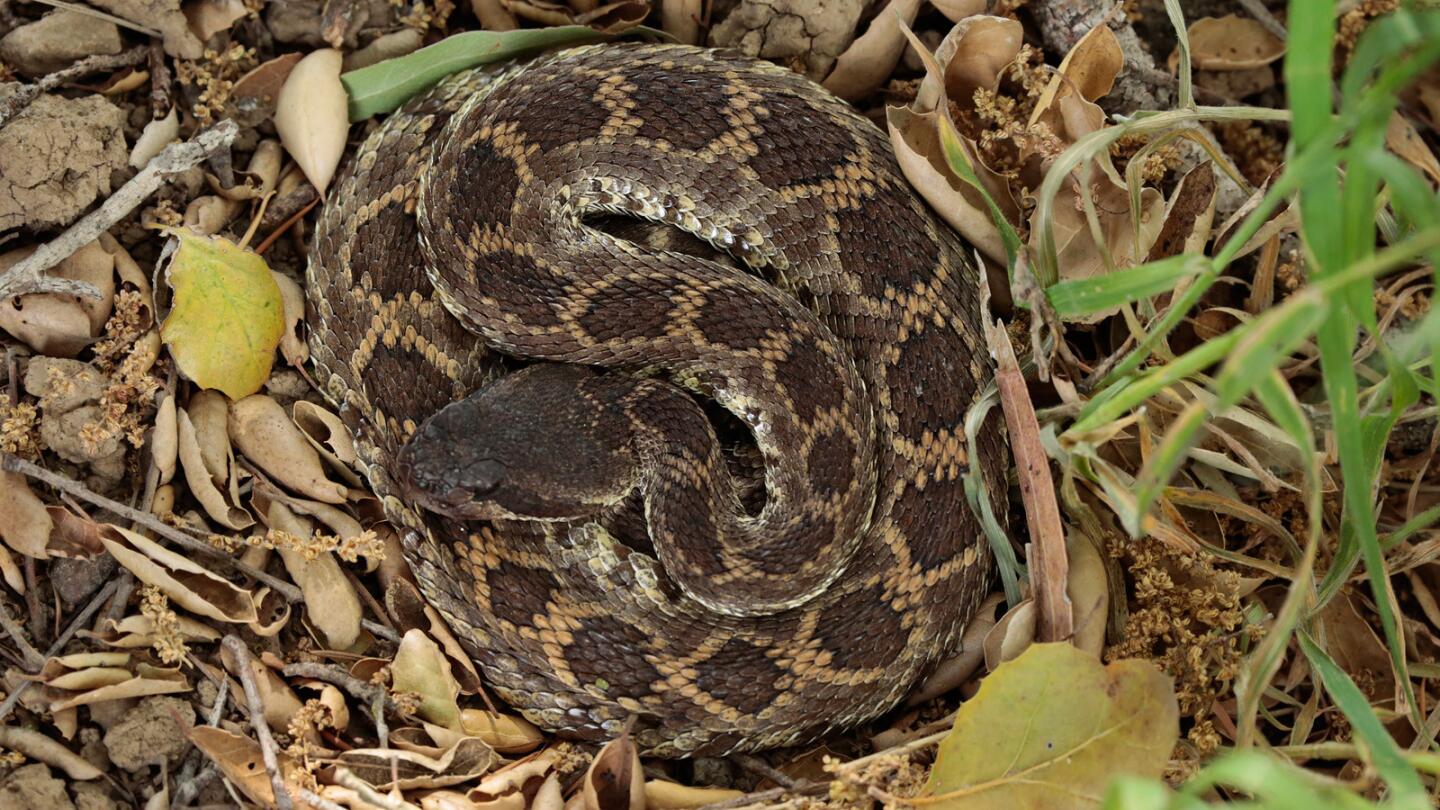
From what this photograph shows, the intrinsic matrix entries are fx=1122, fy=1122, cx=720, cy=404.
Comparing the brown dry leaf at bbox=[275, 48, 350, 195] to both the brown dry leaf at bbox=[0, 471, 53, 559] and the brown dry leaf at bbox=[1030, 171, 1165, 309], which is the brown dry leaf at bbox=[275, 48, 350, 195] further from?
the brown dry leaf at bbox=[1030, 171, 1165, 309]

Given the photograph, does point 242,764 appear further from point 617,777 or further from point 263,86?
point 263,86

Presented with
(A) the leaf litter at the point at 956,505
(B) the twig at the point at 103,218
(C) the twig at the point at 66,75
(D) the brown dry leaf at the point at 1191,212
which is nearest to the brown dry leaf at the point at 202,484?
(A) the leaf litter at the point at 956,505

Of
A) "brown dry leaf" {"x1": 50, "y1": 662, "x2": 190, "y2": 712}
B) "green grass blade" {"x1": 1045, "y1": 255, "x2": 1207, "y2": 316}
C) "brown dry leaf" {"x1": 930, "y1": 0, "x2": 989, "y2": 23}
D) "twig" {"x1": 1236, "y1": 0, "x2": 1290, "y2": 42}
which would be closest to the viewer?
"green grass blade" {"x1": 1045, "y1": 255, "x2": 1207, "y2": 316}

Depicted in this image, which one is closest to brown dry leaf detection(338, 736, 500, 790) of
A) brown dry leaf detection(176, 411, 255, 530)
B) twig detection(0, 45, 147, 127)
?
brown dry leaf detection(176, 411, 255, 530)

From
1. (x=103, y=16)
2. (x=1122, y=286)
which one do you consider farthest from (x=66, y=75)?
(x=1122, y=286)

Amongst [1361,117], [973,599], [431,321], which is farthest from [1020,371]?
[431,321]

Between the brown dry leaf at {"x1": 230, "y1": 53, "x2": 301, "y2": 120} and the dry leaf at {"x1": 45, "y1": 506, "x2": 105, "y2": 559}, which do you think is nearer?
the dry leaf at {"x1": 45, "y1": 506, "x2": 105, "y2": 559}

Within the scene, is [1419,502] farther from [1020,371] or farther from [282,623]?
[282,623]
